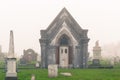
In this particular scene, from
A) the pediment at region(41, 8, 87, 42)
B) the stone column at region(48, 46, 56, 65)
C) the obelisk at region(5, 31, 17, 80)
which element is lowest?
the obelisk at region(5, 31, 17, 80)

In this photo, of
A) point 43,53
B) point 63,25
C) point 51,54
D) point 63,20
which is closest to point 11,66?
point 43,53

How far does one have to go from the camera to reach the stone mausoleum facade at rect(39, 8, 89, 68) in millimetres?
49188

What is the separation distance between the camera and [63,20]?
1965 inches

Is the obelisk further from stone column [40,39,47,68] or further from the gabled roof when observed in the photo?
the gabled roof

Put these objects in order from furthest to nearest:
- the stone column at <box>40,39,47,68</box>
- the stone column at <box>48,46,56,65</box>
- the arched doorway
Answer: the arched doorway → the stone column at <box>48,46,56,65</box> → the stone column at <box>40,39,47,68</box>

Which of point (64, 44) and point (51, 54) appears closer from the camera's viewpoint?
point (51, 54)

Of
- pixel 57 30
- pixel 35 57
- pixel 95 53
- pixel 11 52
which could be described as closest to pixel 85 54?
pixel 57 30

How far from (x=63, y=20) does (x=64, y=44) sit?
323 cm

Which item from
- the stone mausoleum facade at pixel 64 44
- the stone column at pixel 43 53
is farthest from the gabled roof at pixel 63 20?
the stone column at pixel 43 53

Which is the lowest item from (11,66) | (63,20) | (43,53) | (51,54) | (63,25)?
(11,66)

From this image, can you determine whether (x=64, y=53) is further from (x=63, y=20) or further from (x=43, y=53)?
(x=63, y=20)

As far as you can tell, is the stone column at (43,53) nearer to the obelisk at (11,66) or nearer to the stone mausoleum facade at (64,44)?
the stone mausoleum facade at (64,44)

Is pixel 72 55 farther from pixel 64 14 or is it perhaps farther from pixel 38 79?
pixel 38 79

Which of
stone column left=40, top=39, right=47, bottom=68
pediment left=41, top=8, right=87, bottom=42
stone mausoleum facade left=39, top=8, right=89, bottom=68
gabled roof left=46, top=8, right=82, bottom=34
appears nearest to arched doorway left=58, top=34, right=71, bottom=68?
stone mausoleum facade left=39, top=8, right=89, bottom=68
